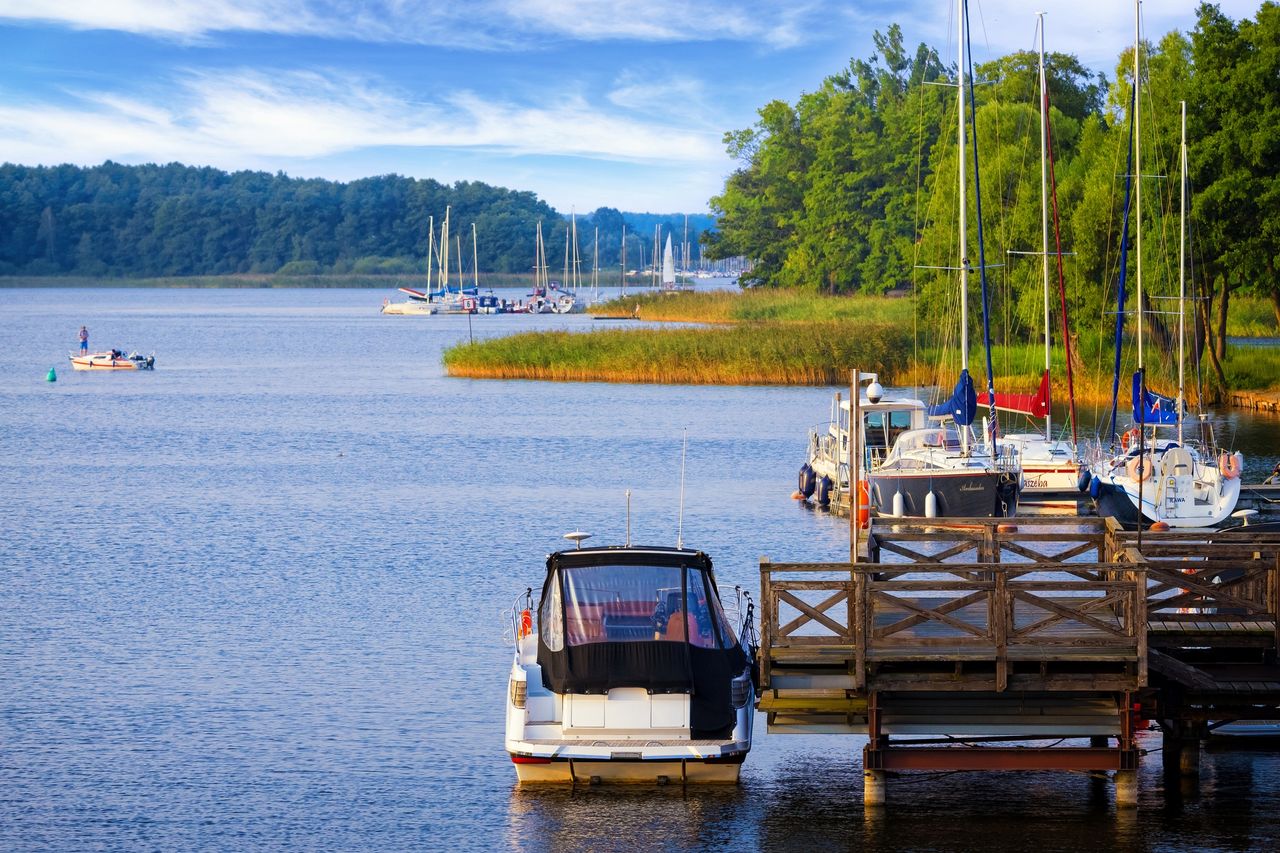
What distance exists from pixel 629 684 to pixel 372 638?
34.6ft

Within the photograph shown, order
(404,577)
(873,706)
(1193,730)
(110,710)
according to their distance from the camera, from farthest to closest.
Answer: (404,577), (110,710), (1193,730), (873,706)

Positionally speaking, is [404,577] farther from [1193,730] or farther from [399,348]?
[399,348]

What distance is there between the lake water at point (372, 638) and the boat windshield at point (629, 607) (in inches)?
66.3

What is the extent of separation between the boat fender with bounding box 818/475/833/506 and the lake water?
982 mm

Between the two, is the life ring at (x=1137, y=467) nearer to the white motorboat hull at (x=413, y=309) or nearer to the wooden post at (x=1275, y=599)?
the wooden post at (x=1275, y=599)

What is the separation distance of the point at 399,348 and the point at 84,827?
9885 centimetres

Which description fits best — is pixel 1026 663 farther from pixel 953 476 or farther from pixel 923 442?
pixel 923 442

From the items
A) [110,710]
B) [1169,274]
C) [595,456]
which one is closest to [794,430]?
[595,456]

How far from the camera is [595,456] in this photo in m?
53.7

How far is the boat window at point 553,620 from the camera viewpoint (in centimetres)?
1847

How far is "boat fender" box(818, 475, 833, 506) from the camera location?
4309 centimetres

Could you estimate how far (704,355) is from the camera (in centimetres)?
7494

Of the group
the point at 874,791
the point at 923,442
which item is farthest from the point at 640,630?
the point at 923,442

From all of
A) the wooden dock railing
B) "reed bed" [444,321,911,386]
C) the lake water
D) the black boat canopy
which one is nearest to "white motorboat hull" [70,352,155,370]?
"reed bed" [444,321,911,386]
